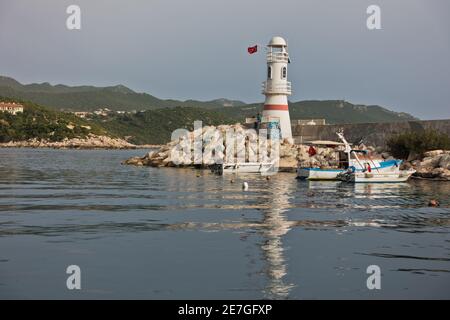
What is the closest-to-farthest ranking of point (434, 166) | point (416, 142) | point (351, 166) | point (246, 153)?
1. point (351, 166)
2. point (434, 166)
3. point (416, 142)
4. point (246, 153)

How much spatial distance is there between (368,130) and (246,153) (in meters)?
16.4

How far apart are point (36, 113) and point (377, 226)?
586ft

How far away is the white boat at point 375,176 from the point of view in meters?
49.7

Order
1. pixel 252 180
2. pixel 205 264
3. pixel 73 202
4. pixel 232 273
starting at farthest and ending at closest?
1. pixel 252 180
2. pixel 73 202
3. pixel 205 264
4. pixel 232 273

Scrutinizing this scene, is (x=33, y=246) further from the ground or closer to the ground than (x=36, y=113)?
closer to the ground

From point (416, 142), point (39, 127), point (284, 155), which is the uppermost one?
point (39, 127)

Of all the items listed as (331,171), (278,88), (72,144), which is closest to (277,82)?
(278,88)

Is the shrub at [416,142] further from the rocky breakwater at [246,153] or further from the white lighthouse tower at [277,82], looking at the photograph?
the white lighthouse tower at [277,82]

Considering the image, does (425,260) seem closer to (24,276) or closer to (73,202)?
(24,276)

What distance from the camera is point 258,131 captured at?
240 ft

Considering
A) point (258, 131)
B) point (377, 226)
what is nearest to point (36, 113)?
point (258, 131)

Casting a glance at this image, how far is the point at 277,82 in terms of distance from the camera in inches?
2704

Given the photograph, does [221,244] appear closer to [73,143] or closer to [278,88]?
[278,88]

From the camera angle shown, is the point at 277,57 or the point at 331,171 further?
the point at 277,57
